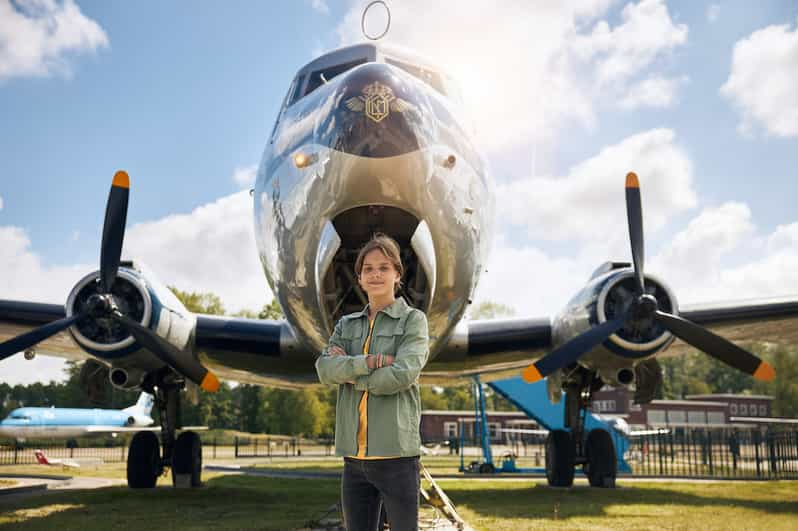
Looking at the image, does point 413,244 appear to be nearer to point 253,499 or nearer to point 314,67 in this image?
point 314,67

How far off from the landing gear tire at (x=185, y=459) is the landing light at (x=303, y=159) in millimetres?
7976

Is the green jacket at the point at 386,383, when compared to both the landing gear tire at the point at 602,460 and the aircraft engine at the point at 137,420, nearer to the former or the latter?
the landing gear tire at the point at 602,460

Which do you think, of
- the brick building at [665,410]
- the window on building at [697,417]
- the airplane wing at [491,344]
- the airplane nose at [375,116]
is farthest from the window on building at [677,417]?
the airplane nose at [375,116]

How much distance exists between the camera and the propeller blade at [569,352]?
891cm

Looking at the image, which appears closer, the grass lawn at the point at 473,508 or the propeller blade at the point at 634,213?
the grass lawn at the point at 473,508

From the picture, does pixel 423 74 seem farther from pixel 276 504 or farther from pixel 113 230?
pixel 276 504

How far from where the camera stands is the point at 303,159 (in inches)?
259

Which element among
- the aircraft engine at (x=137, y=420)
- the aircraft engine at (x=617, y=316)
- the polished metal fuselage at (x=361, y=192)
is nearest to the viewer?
the polished metal fuselage at (x=361, y=192)

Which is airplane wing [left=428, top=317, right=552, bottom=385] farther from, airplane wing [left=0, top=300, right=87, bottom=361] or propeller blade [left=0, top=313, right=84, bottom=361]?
airplane wing [left=0, top=300, right=87, bottom=361]

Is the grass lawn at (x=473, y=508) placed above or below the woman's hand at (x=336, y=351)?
below

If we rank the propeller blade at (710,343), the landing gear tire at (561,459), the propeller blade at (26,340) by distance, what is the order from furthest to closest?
the landing gear tire at (561,459), the propeller blade at (710,343), the propeller blade at (26,340)

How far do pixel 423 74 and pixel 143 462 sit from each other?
28.0 feet

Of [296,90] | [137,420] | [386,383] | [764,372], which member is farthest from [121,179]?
[137,420]

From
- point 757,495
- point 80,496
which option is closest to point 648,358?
point 757,495
